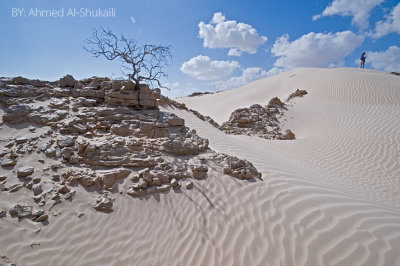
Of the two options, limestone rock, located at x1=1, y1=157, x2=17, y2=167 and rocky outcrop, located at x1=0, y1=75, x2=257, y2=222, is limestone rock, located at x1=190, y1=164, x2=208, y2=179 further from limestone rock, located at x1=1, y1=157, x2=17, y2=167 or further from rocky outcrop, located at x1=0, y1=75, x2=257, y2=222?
limestone rock, located at x1=1, y1=157, x2=17, y2=167

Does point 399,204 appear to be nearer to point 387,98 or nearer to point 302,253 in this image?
point 302,253

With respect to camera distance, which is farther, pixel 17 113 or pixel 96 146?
pixel 17 113

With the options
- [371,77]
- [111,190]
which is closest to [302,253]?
[111,190]

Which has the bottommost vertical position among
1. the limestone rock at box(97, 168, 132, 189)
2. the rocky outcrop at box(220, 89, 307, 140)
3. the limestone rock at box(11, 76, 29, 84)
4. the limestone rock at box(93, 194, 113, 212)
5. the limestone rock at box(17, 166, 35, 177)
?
the limestone rock at box(93, 194, 113, 212)

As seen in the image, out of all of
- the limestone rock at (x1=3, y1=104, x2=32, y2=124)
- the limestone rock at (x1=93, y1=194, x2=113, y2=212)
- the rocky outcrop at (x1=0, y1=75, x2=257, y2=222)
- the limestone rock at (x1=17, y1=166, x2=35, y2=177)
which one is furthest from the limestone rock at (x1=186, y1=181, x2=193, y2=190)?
the limestone rock at (x1=3, y1=104, x2=32, y2=124)

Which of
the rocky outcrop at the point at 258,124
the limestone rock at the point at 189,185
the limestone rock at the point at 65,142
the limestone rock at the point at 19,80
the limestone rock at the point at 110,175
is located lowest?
the limestone rock at the point at 189,185

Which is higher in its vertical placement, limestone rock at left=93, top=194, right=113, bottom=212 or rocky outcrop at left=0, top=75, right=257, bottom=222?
rocky outcrop at left=0, top=75, right=257, bottom=222

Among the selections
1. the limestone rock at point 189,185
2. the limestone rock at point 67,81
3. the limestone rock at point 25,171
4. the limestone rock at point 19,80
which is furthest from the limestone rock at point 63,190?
the limestone rock at point 19,80

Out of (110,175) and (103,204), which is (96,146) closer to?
(110,175)

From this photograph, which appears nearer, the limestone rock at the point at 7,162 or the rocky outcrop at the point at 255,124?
the limestone rock at the point at 7,162

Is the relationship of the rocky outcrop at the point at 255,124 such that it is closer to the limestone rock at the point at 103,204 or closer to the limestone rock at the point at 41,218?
the limestone rock at the point at 103,204

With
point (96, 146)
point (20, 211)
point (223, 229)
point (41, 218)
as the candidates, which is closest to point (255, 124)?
point (223, 229)

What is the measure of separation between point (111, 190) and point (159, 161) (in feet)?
3.96

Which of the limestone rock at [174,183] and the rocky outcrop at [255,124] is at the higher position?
the rocky outcrop at [255,124]
